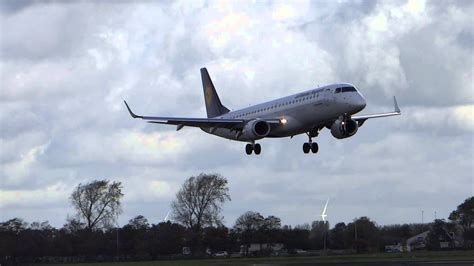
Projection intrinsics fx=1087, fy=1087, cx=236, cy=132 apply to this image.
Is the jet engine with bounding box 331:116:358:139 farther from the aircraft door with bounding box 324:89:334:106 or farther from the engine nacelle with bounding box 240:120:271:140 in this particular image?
the engine nacelle with bounding box 240:120:271:140

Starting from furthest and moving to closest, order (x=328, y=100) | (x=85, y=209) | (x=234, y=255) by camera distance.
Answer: (x=85, y=209)
(x=234, y=255)
(x=328, y=100)

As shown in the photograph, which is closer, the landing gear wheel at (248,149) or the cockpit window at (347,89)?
the cockpit window at (347,89)

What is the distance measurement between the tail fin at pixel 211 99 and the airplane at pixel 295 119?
9476 millimetres

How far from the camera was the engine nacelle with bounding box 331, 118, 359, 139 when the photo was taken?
94.2 meters

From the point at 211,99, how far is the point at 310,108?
30.4m

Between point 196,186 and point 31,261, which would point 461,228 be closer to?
point 196,186

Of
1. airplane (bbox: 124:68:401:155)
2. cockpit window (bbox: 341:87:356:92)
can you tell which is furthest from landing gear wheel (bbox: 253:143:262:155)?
cockpit window (bbox: 341:87:356:92)

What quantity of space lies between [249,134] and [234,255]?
7071 centimetres

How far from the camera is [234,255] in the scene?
169 metres

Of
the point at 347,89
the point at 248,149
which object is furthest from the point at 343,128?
the point at 248,149

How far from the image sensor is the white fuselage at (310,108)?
92.8 meters

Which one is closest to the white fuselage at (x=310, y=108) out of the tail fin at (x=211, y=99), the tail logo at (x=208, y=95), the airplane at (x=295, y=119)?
the airplane at (x=295, y=119)

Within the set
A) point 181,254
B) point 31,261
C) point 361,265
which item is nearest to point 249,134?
point 361,265

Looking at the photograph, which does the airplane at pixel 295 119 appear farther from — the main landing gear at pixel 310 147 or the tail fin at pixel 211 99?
the tail fin at pixel 211 99
